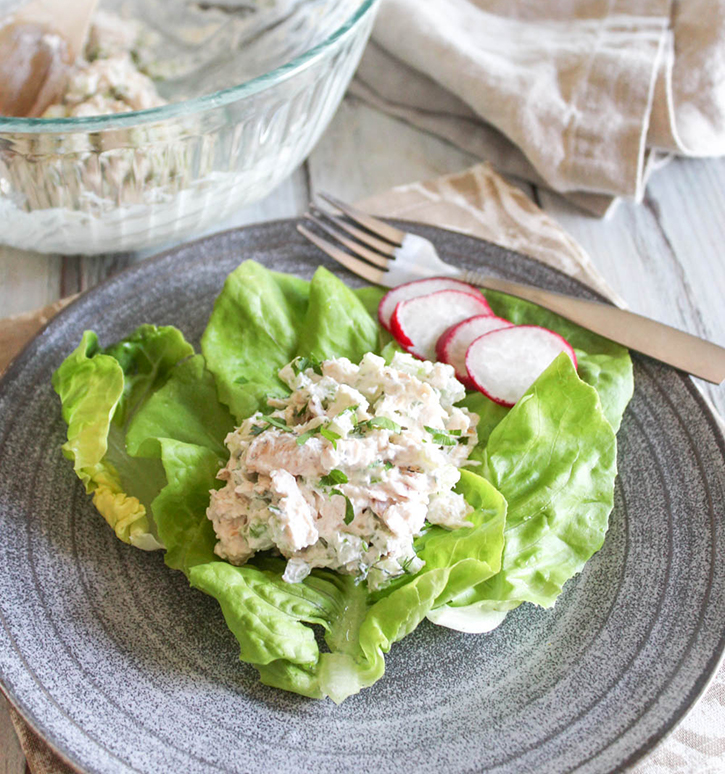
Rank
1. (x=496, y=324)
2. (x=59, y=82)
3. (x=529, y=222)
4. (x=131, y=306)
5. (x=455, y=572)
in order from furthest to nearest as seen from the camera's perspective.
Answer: (x=529, y=222), (x=59, y=82), (x=131, y=306), (x=496, y=324), (x=455, y=572)

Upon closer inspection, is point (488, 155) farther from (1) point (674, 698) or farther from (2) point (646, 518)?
(1) point (674, 698)

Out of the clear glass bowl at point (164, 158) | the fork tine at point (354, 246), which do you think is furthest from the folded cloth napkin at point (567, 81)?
the fork tine at point (354, 246)

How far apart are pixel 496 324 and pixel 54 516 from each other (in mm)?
1284

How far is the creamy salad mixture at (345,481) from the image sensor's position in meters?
1.77

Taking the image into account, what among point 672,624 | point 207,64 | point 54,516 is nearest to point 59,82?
point 207,64

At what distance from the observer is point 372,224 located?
2732 mm

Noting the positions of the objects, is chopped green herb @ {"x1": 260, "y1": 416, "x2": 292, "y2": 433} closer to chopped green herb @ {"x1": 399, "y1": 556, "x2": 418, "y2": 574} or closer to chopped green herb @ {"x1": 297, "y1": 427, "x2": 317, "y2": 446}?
chopped green herb @ {"x1": 297, "y1": 427, "x2": 317, "y2": 446}

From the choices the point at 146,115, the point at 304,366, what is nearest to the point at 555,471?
the point at 304,366

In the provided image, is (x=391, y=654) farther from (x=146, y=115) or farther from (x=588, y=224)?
→ (x=588, y=224)

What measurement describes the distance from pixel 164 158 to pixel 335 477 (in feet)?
3.95

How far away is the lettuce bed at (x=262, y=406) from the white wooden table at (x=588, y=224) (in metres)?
0.81

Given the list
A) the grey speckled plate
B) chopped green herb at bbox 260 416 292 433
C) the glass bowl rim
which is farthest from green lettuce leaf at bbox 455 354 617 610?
the glass bowl rim

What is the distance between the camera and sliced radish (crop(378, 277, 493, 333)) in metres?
2.45

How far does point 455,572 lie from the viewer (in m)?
1.76
